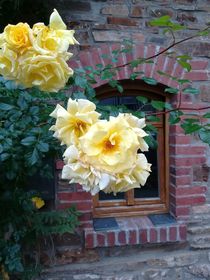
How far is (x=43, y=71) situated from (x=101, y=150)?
11.2 inches

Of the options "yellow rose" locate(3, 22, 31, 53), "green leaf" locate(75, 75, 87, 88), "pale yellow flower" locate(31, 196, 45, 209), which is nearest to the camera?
"yellow rose" locate(3, 22, 31, 53)

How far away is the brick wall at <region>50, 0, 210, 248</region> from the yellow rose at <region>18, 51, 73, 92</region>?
136 cm

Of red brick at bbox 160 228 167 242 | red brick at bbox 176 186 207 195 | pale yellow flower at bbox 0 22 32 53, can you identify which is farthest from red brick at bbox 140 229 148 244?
pale yellow flower at bbox 0 22 32 53

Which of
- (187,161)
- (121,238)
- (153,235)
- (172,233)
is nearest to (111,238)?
(121,238)

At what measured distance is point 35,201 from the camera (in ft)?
6.61

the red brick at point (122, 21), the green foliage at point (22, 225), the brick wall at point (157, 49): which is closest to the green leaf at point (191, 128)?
the green foliage at point (22, 225)

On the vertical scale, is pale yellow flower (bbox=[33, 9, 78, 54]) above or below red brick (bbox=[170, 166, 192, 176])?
above

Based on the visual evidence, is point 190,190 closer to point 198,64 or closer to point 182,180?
point 182,180

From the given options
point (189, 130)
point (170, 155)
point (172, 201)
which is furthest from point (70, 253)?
point (189, 130)

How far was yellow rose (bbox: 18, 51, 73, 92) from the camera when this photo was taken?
788 millimetres

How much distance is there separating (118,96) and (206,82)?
0.65 m

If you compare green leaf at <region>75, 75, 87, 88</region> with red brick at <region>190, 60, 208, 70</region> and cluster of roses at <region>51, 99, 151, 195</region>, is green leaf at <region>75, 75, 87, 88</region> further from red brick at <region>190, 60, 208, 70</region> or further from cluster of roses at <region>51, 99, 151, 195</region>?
red brick at <region>190, 60, 208, 70</region>

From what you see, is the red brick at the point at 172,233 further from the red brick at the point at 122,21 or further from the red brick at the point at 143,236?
the red brick at the point at 122,21

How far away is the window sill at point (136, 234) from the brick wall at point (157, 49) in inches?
3.6
